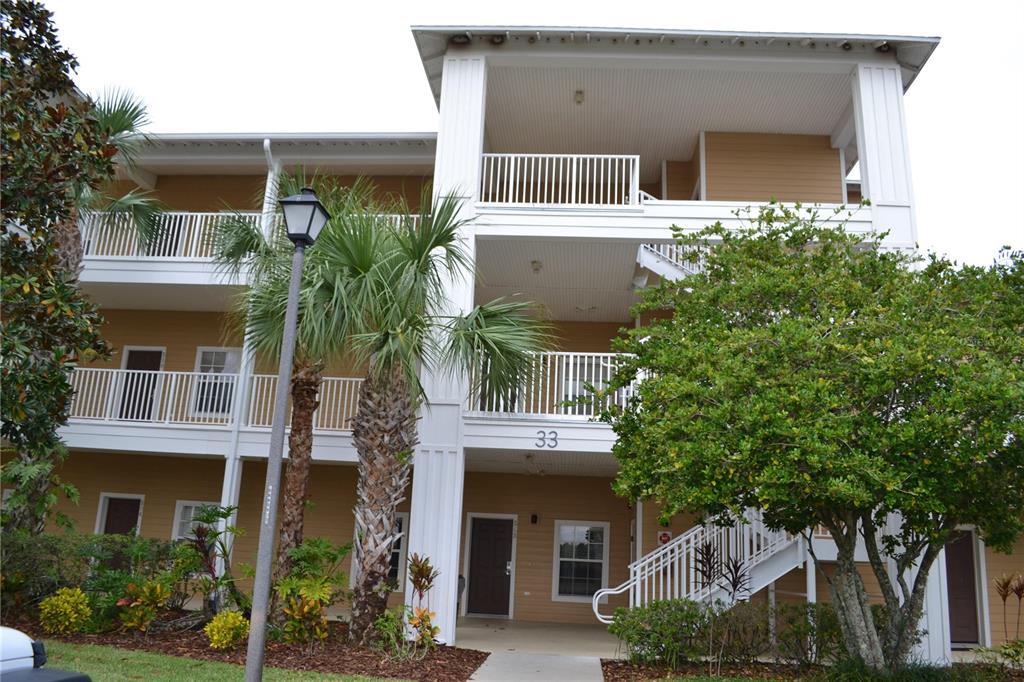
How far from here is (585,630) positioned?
15.1 meters

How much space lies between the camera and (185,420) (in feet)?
49.7

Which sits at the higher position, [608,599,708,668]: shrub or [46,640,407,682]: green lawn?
[608,599,708,668]: shrub

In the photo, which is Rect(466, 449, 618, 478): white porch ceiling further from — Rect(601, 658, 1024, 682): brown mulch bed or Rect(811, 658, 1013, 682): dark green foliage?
Rect(811, 658, 1013, 682): dark green foliage

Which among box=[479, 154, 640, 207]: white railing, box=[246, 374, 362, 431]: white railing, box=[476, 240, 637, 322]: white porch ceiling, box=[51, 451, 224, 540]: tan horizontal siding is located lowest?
box=[51, 451, 224, 540]: tan horizontal siding

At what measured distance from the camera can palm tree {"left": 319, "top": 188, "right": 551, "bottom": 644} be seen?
9789 millimetres

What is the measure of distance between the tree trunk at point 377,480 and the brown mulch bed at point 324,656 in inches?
19.1

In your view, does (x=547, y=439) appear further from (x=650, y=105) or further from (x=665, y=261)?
(x=650, y=105)

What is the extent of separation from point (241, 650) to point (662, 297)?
275 inches

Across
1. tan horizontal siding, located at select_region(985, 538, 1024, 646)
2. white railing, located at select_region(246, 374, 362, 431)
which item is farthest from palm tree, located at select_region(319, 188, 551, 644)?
tan horizontal siding, located at select_region(985, 538, 1024, 646)

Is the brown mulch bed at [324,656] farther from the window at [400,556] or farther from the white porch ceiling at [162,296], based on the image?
the white porch ceiling at [162,296]

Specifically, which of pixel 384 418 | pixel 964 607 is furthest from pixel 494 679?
pixel 964 607

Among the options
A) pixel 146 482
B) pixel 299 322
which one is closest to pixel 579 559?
pixel 299 322

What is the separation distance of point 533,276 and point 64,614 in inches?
381

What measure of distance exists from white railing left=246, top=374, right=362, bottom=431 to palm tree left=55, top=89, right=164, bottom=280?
11.8 ft
